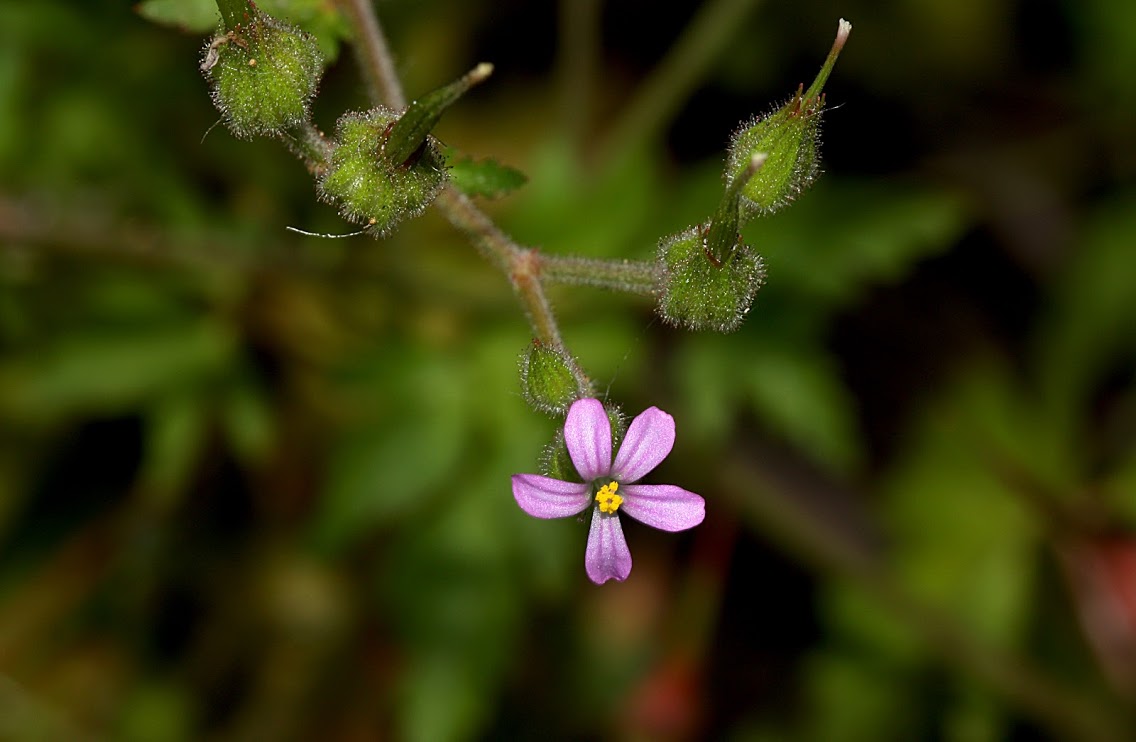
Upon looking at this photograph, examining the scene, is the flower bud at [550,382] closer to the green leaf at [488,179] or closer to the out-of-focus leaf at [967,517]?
the green leaf at [488,179]

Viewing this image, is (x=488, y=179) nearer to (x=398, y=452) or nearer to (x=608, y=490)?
(x=608, y=490)

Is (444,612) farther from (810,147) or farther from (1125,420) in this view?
(1125,420)

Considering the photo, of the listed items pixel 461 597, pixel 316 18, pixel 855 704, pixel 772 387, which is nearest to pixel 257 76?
pixel 316 18

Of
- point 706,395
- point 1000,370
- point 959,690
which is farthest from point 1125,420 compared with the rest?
point 706,395

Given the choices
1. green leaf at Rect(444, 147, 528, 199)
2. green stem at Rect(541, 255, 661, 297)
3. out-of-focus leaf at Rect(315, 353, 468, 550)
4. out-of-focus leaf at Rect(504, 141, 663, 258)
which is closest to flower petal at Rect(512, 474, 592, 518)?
green stem at Rect(541, 255, 661, 297)

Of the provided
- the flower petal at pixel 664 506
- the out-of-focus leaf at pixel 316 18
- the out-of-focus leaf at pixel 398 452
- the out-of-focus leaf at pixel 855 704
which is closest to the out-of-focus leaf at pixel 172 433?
the out-of-focus leaf at pixel 398 452
